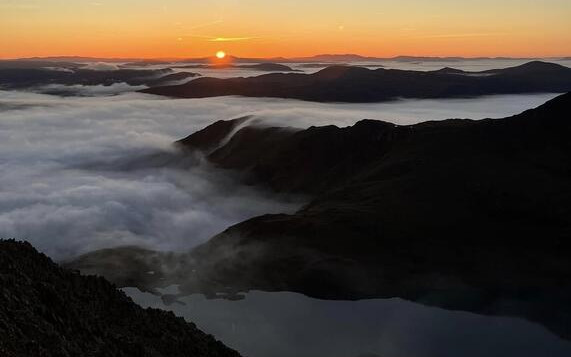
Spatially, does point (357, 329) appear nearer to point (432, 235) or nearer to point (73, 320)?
point (432, 235)

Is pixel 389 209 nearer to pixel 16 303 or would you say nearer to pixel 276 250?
pixel 276 250

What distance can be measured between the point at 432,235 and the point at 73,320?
47386 mm

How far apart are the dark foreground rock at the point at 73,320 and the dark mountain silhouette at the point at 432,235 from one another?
2614 cm

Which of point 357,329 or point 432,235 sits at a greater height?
point 432,235

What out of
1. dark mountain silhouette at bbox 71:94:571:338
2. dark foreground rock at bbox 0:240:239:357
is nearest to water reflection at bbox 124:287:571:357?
dark mountain silhouette at bbox 71:94:571:338

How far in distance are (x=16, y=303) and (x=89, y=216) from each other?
89519 mm

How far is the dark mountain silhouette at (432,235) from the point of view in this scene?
57906 mm

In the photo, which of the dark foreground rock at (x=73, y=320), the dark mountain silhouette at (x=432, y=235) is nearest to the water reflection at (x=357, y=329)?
the dark mountain silhouette at (x=432, y=235)

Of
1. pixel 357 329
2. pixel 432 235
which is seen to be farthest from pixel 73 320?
pixel 432 235

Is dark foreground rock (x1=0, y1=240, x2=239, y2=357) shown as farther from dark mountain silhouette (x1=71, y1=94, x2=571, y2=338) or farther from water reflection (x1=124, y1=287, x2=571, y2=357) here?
dark mountain silhouette (x1=71, y1=94, x2=571, y2=338)

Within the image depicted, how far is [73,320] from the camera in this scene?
92.3ft

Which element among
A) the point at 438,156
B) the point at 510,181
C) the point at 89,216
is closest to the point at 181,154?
the point at 89,216

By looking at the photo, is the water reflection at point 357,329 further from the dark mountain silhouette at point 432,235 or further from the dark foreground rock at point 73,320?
the dark foreground rock at point 73,320

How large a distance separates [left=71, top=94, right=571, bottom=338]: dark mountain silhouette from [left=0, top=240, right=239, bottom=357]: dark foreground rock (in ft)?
85.8
